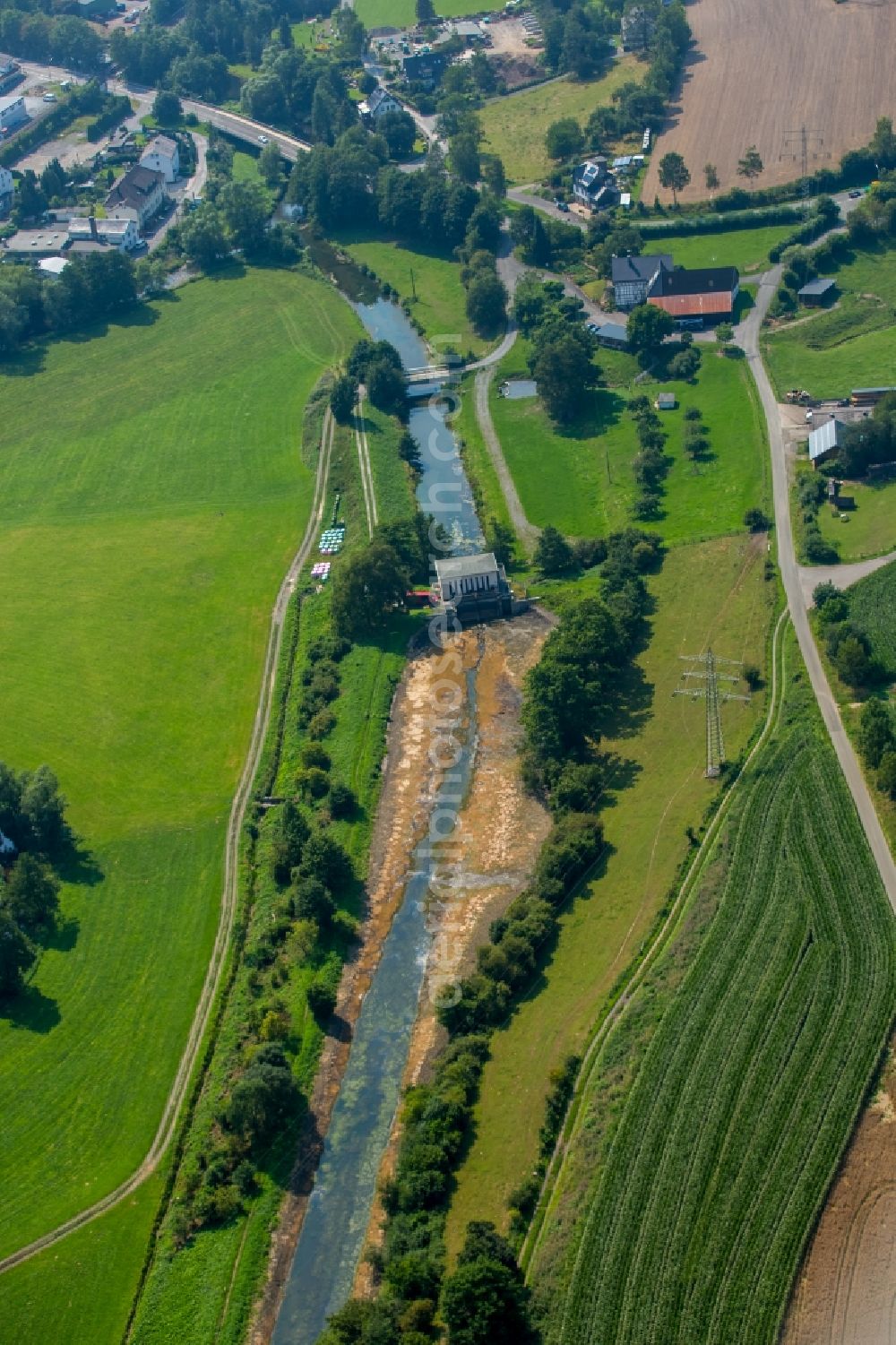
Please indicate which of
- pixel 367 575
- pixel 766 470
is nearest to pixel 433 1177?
pixel 367 575

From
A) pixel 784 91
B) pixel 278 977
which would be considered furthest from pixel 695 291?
pixel 278 977

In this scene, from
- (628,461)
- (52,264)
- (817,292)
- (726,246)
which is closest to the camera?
(628,461)

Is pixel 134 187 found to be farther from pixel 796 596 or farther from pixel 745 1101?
pixel 745 1101

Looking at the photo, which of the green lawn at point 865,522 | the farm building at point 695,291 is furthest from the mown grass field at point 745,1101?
the farm building at point 695,291

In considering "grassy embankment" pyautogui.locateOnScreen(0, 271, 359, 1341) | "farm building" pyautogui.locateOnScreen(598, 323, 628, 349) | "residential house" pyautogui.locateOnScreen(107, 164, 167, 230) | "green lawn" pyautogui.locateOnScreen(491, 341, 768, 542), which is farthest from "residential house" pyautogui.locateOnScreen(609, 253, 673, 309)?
"residential house" pyautogui.locateOnScreen(107, 164, 167, 230)

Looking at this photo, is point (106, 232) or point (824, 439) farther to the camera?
point (106, 232)

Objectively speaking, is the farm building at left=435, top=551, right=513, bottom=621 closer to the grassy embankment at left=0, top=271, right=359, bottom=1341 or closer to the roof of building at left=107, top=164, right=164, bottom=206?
the grassy embankment at left=0, top=271, right=359, bottom=1341
